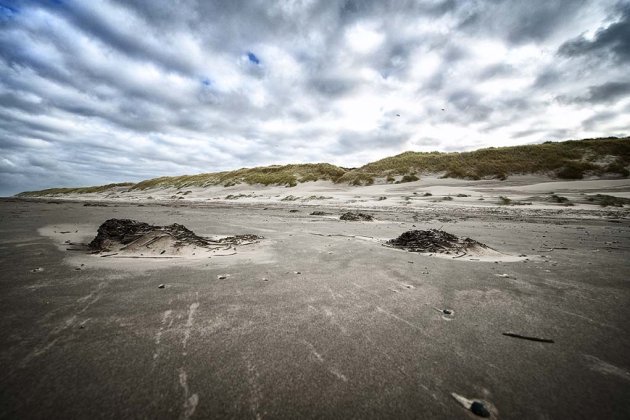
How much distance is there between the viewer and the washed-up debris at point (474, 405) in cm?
156

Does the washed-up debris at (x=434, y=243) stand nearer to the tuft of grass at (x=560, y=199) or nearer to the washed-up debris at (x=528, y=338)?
the washed-up debris at (x=528, y=338)

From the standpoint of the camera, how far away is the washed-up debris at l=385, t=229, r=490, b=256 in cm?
564

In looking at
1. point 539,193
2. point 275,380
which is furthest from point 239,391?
point 539,193

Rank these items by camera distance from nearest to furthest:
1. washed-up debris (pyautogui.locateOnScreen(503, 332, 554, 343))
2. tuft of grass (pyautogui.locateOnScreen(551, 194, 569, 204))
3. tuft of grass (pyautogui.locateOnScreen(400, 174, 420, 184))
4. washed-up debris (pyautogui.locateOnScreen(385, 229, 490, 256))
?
washed-up debris (pyautogui.locateOnScreen(503, 332, 554, 343)) < washed-up debris (pyautogui.locateOnScreen(385, 229, 490, 256)) < tuft of grass (pyautogui.locateOnScreen(551, 194, 569, 204)) < tuft of grass (pyautogui.locateOnScreen(400, 174, 420, 184))

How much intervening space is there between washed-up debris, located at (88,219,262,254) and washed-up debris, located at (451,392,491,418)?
5057 millimetres

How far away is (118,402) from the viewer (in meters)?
1.55

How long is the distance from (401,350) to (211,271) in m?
3.13

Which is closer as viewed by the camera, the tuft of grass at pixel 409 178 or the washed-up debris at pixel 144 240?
the washed-up debris at pixel 144 240

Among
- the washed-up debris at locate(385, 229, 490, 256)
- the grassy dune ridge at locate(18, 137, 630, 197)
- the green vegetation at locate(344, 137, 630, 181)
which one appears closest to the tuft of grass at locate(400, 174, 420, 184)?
the grassy dune ridge at locate(18, 137, 630, 197)

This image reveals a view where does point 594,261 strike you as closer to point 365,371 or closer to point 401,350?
point 401,350

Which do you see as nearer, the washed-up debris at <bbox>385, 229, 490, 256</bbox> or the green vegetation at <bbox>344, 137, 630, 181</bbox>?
the washed-up debris at <bbox>385, 229, 490, 256</bbox>

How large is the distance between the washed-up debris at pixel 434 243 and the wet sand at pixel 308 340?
114 cm

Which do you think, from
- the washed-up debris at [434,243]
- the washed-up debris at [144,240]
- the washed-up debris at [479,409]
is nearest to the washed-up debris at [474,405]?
the washed-up debris at [479,409]

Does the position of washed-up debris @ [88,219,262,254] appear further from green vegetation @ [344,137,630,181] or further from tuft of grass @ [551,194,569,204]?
green vegetation @ [344,137,630,181]
